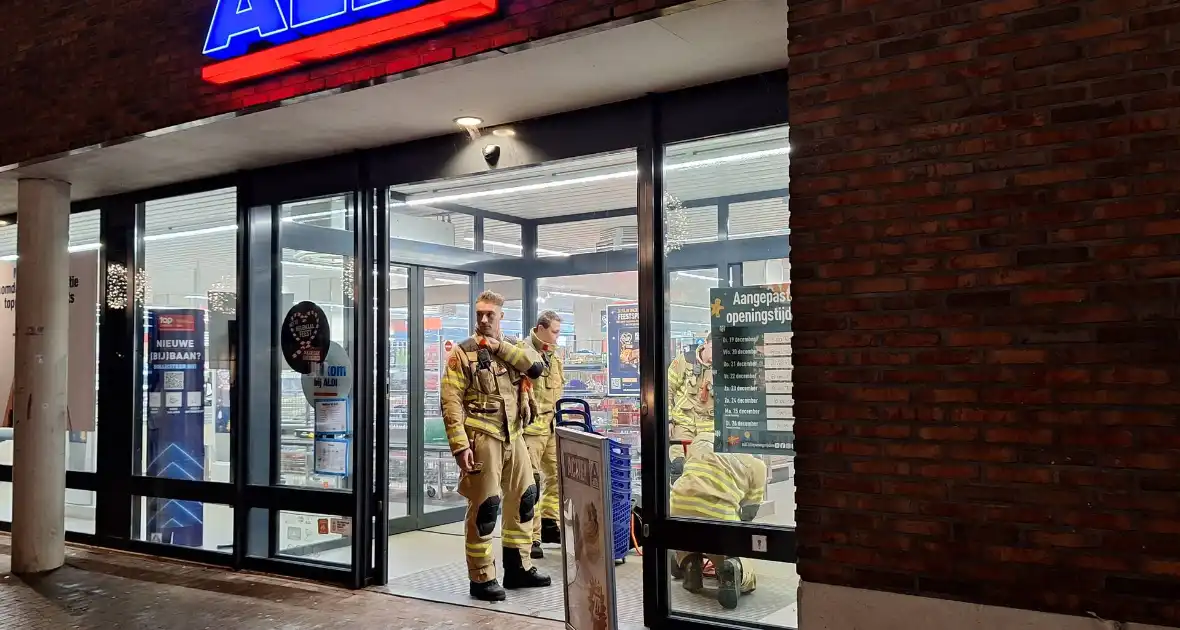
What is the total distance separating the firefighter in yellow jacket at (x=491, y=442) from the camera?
6.61 m

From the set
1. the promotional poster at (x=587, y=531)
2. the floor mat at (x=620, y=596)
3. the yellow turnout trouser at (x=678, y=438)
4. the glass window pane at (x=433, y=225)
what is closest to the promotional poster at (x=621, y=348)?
the glass window pane at (x=433, y=225)

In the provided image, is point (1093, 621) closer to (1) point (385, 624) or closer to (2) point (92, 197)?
(1) point (385, 624)

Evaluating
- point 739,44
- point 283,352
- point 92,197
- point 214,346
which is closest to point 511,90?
point 739,44

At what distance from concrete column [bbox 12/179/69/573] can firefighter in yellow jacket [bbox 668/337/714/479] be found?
541 centimetres

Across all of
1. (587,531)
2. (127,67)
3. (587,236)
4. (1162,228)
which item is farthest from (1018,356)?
(587,236)

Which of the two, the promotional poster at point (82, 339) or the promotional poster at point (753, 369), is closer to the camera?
the promotional poster at point (753, 369)

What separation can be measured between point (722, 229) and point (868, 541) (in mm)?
2233

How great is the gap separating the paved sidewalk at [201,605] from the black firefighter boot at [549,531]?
188cm

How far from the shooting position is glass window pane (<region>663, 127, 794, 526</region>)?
17.8 ft

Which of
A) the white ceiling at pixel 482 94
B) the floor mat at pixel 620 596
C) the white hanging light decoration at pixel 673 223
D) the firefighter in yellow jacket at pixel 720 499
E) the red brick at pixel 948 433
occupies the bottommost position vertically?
the floor mat at pixel 620 596

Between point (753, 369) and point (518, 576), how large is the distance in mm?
2590

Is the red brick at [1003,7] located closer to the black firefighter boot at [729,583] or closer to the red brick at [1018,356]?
the red brick at [1018,356]

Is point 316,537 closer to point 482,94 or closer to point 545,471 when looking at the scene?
point 545,471

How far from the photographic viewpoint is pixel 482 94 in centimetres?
579
